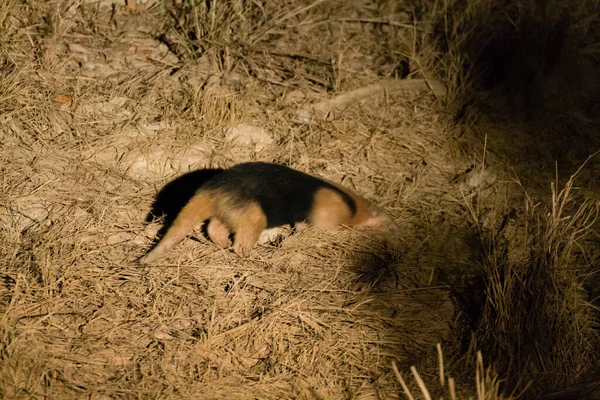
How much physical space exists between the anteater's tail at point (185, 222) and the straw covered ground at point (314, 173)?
0.25 feet

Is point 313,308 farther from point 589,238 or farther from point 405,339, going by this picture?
point 589,238

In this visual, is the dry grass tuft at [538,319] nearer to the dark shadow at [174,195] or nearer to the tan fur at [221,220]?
the tan fur at [221,220]

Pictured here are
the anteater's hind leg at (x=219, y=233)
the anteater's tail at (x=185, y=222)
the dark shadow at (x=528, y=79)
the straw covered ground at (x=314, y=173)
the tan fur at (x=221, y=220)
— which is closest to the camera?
the straw covered ground at (x=314, y=173)

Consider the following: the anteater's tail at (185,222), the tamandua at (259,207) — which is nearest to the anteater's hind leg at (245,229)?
the tamandua at (259,207)

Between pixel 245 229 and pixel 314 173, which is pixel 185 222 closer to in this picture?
pixel 245 229

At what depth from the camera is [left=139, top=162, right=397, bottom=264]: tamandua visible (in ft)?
12.3

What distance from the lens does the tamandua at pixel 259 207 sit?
374 cm

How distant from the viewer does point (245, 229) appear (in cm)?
375

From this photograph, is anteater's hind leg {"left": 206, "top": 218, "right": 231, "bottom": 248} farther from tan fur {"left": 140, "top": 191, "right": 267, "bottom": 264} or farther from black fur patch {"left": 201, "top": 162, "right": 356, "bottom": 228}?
black fur patch {"left": 201, "top": 162, "right": 356, "bottom": 228}

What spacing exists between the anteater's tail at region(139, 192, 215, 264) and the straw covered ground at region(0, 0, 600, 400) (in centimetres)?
8

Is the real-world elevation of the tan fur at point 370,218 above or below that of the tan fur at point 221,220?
below

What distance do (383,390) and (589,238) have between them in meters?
1.98

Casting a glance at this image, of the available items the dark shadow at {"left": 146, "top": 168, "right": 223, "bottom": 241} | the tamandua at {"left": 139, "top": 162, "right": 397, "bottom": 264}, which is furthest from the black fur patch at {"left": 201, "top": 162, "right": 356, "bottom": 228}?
the dark shadow at {"left": 146, "top": 168, "right": 223, "bottom": 241}

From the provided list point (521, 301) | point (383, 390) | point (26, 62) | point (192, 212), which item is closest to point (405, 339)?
point (383, 390)
